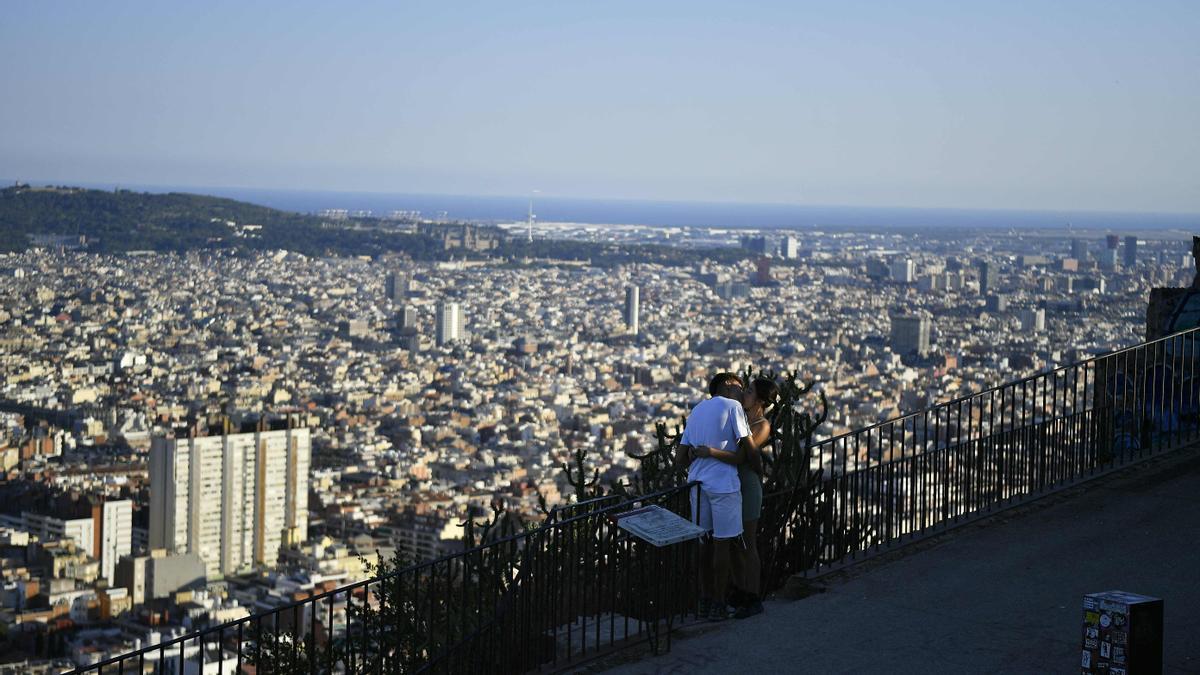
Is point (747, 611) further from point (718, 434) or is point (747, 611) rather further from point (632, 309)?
point (632, 309)

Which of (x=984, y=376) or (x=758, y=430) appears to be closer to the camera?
(x=758, y=430)

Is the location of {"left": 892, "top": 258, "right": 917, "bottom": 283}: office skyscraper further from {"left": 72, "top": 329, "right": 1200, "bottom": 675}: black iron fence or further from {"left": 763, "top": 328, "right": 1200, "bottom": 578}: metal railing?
{"left": 72, "top": 329, "right": 1200, "bottom": 675}: black iron fence

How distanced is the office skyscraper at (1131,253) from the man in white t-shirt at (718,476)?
66499 mm

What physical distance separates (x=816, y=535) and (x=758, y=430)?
1307 millimetres

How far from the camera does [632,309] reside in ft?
231

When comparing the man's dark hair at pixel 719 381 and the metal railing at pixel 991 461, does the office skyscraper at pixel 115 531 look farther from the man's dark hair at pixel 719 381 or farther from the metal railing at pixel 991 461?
the man's dark hair at pixel 719 381

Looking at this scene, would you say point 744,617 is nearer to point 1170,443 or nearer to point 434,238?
point 1170,443

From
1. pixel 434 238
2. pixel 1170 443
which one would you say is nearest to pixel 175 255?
pixel 434 238

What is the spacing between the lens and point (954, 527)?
8445 mm

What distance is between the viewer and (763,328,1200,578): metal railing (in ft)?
27.0

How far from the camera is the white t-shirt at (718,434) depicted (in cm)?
684

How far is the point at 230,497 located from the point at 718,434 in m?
25.8

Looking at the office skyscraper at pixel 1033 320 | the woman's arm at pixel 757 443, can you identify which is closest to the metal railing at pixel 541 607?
the woman's arm at pixel 757 443

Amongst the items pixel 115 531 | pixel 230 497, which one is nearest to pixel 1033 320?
pixel 230 497
